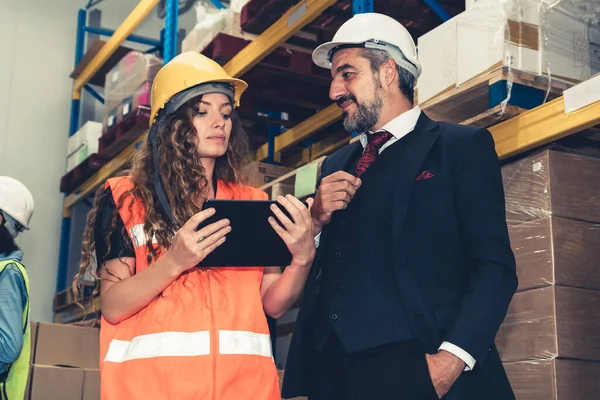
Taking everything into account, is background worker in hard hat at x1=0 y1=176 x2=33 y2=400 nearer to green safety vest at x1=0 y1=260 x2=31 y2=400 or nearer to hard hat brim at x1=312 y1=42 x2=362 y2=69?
green safety vest at x1=0 y1=260 x2=31 y2=400

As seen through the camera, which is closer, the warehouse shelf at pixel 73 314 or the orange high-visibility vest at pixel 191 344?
the orange high-visibility vest at pixel 191 344

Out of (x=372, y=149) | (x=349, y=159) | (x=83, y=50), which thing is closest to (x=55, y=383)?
(x=349, y=159)

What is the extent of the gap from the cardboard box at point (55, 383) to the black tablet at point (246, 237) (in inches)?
110

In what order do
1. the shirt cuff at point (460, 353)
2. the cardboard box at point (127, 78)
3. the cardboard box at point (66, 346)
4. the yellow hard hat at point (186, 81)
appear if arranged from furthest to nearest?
the cardboard box at point (127, 78) < the cardboard box at point (66, 346) < the yellow hard hat at point (186, 81) < the shirt cuff at point (460, 353)

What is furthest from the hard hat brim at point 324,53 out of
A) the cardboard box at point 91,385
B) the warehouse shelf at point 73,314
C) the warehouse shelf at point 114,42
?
the warehouse shelf at point 73,314

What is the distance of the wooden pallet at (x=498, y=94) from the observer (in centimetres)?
331

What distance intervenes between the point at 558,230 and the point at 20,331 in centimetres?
212

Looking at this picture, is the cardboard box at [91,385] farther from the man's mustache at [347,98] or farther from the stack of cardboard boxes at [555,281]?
the man's mustache at [347,98]

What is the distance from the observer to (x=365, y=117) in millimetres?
2455

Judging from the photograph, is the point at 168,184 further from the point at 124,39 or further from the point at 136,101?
the point at 124,39

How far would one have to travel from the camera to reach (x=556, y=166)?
315 cm

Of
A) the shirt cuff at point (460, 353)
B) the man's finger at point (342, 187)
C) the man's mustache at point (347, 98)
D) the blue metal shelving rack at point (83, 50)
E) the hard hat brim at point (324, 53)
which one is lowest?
the shirt cuff at point (460, 353)

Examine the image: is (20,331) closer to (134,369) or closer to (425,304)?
(134,369)

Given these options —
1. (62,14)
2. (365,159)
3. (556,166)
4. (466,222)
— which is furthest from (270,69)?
(62,14)
